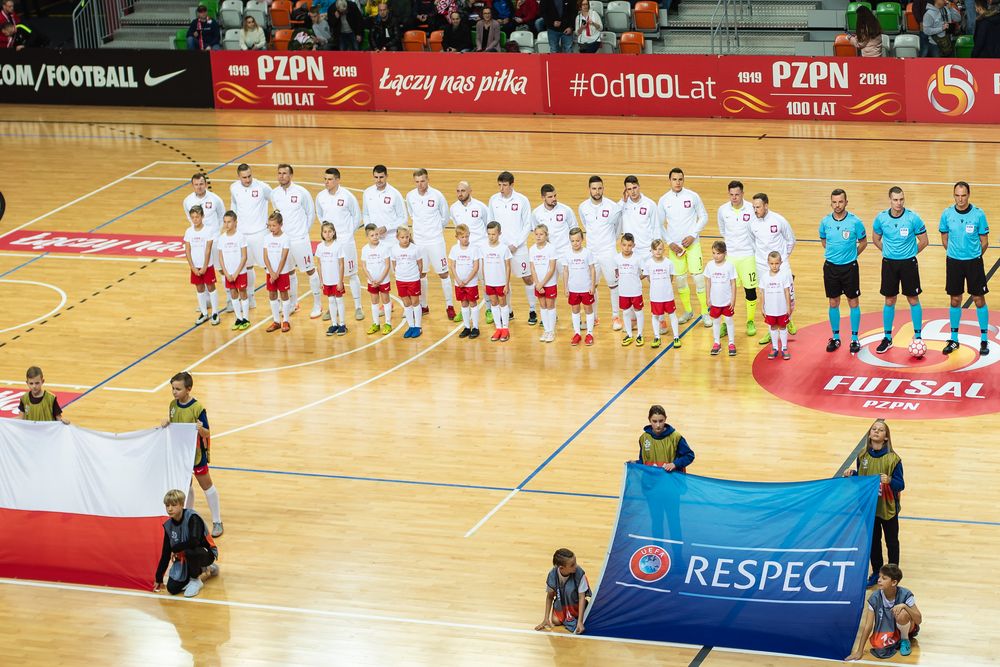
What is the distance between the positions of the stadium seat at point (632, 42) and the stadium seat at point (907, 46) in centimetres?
615

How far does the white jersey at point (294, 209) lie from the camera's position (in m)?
24.2

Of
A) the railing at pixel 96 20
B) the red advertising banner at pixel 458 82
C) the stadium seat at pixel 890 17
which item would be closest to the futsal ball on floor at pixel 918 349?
the stadium seat at pixel 890 17

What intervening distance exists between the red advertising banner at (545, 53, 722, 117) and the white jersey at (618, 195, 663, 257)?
1270 centimetres

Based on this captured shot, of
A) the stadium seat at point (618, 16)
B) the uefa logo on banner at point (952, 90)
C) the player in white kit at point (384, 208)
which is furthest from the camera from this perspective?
the stadium seat at point (618, 16)

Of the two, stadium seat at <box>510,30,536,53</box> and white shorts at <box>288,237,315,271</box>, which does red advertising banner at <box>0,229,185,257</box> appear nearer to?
white shorts at <box>288,237,315,271</box>

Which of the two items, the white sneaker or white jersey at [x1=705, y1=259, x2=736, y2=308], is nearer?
the white sneaker

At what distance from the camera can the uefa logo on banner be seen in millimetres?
32250

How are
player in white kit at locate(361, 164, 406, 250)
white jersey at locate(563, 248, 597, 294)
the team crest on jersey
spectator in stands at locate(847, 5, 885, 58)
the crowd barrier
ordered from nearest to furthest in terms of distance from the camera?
the team crest on jersey, white jersey at locate(563, 248, 597, 294), player in white kit at locate(361, 164, 406, 250), the crowd barrier, spectator in stands at locate(847, 5, 885, 58)

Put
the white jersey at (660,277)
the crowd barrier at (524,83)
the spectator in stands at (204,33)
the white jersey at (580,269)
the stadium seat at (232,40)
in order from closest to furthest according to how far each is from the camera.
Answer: the white jersey at (660,277) → the white jersey at (580,269) → the crowd barrier at (524,83) → the spectator in stands at (204,33) → the stadium seat at (232,40)

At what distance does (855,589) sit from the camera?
13516mm

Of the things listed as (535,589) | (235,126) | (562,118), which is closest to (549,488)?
(535,589)

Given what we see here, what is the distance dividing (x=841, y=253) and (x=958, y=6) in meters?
15.8

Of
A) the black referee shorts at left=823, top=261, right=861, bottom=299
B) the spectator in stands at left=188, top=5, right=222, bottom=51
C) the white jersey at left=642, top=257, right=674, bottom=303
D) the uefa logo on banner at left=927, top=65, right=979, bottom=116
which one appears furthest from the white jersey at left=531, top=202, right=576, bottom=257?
the spectator in stands at left=188, top=5, right=222, bottom=51

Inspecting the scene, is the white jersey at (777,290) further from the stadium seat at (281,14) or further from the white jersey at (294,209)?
the stadium seat at (281,14)
